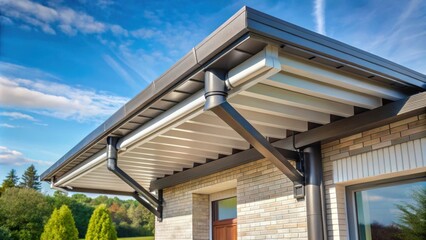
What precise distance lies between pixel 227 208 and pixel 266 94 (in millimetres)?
4265

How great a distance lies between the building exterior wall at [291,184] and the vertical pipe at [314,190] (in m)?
0.09

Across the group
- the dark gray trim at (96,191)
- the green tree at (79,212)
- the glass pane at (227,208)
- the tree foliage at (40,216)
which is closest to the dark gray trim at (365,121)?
the glass pane at (227,208)

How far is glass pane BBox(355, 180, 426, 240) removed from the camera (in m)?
4.29

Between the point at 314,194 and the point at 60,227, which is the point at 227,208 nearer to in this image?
the point at 314,194

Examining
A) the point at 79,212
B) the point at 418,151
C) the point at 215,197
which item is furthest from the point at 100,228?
the point at 79,212

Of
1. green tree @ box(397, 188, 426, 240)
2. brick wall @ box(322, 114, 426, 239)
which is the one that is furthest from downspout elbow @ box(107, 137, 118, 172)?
green tree @ box(397, 188, 426, 240)

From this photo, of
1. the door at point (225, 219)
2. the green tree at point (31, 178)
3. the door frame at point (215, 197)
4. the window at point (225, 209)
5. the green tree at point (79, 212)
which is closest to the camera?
the door at point (225, 219)

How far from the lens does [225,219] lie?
7.68 metres

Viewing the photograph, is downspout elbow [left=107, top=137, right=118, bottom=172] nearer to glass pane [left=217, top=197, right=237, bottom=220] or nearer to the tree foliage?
glass pane [left=217, top=197, right=237, bottom=220]

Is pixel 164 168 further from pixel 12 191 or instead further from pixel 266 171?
pixel 12 191

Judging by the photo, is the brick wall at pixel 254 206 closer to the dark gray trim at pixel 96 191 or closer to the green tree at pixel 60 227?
the dark gray trim at pixel 96 191

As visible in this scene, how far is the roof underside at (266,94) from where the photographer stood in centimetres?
322

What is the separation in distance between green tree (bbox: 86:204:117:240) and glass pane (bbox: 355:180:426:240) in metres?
9.66

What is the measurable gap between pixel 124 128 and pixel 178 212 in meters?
3.48
